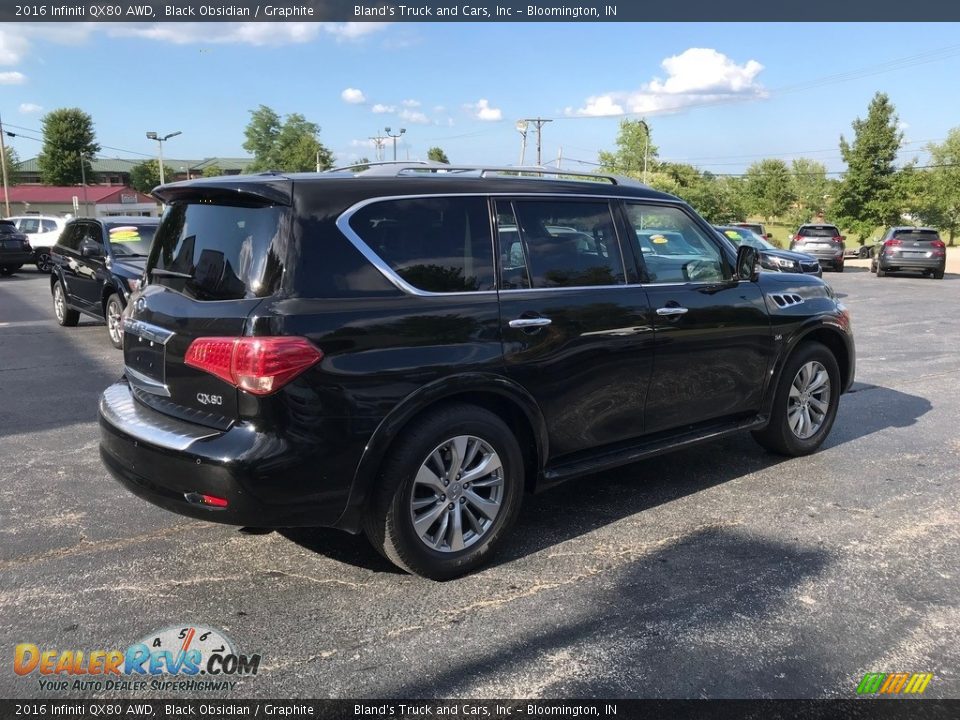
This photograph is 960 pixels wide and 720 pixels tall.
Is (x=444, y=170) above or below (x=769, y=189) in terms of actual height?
below

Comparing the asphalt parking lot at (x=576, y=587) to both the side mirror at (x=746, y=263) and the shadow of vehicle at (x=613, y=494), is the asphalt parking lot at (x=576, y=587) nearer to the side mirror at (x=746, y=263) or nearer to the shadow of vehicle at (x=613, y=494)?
the shadow of vehicle at (x=613, y=494)

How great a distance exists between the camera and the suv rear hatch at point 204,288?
3283mm

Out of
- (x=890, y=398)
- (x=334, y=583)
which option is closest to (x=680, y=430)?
(x=334, y=583)

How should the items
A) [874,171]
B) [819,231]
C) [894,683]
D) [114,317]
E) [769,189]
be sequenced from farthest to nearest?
[769,189]
[874,171]
[819,231]
[114,317]
[894,683]

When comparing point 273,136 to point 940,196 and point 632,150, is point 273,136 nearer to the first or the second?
point 632,150

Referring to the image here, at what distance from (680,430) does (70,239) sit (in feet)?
32.7

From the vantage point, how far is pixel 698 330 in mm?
4629

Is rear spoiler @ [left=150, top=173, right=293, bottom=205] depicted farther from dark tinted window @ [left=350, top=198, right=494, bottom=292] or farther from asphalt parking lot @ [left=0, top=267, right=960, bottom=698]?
asphalt parking lot @ [left=0, top=267, right=960, bottom=698]

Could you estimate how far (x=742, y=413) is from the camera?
510 cm

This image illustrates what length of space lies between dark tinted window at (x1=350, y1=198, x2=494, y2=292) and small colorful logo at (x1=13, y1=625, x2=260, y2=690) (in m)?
1.71

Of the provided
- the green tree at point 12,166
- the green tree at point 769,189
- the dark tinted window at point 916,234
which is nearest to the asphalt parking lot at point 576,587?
the dark tinted window at point 916,234

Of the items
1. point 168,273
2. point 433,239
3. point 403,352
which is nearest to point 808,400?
point 433,239

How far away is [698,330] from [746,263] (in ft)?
2.33

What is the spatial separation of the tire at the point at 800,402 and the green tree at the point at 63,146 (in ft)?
327
